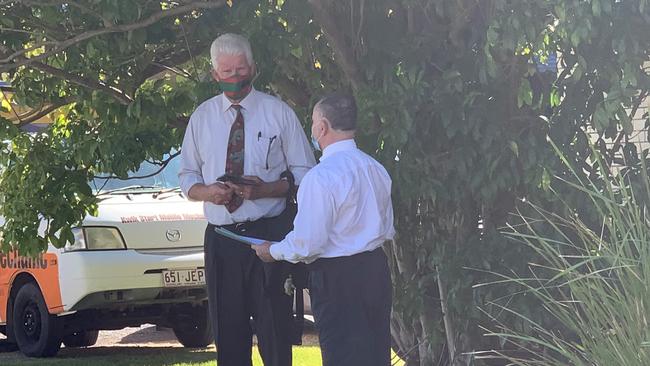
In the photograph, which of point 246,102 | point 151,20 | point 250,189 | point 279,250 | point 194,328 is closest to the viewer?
point 279,250

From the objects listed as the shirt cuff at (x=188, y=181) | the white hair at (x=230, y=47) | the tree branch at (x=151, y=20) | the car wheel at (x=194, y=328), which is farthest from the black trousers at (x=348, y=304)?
the car wheel at (x=194, y=328)

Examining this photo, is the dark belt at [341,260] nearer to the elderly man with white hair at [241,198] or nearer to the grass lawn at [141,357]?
the elderly man with white hair at [241,198]

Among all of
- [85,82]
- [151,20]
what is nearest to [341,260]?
[151,20]

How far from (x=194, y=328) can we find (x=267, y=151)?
554 centimetres

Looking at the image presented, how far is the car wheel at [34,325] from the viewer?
9.48 metres

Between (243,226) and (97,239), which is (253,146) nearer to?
(243,226)

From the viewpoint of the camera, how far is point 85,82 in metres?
6.16

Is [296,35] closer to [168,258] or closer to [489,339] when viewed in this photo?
[489,339]

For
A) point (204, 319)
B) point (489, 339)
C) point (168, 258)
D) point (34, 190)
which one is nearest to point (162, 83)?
point (34, 190)

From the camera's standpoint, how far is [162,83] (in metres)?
6.46

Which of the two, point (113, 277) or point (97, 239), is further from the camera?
point (97, 239)

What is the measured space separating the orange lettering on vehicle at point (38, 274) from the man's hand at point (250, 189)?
452cm

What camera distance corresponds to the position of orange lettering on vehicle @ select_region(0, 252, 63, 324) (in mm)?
9312

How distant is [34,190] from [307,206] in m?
2.69
